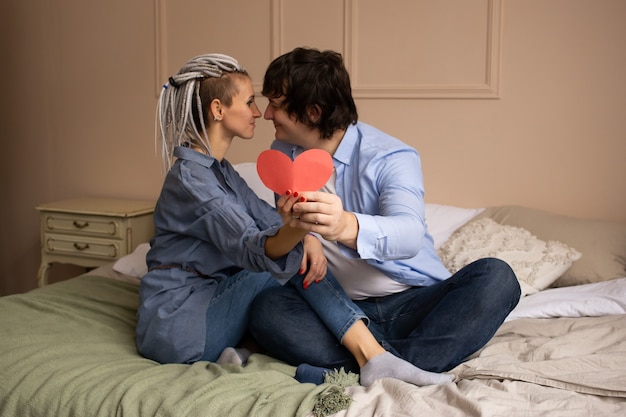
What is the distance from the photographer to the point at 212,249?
1.99 meters

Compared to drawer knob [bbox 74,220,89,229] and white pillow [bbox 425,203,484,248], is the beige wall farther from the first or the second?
drawer knob [bbox 74,220,89,229]

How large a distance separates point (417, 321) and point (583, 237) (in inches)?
38.0

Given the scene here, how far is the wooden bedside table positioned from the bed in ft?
2.44

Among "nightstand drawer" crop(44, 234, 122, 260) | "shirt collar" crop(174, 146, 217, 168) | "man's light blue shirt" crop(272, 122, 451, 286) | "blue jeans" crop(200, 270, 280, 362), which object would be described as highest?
"shirt collar" crop(174, 146, 217, 168)

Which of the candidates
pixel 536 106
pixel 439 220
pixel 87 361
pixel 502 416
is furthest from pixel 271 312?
pixel 536 106

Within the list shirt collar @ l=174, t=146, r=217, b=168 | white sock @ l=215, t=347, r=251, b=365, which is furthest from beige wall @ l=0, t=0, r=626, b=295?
white sock @ l=215, t=347, r=251, b=365

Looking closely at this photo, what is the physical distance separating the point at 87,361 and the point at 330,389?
621 mm

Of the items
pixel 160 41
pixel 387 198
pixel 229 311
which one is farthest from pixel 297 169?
pixel 160 41

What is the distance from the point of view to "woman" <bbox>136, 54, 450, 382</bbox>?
5.79ft

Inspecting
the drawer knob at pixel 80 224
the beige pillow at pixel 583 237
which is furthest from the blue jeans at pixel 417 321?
the drawer knob at pixel 80 224

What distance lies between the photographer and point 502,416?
1474mm

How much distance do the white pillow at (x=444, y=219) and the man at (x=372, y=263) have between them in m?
0.67

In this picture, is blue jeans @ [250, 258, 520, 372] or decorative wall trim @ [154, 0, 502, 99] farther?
decorative wall trim @ [154, 0, 502, 99]

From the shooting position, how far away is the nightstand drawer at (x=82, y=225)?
130 inches
